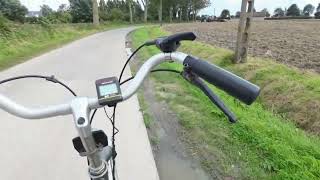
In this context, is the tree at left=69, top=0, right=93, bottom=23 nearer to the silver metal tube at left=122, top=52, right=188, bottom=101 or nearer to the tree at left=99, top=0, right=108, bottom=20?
the tree at left=99, top=0, right=108, bottom=20

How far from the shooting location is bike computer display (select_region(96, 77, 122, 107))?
1456mm

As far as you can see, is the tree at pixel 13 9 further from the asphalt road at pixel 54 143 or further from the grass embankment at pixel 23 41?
the asphalt road at pixel 54 143

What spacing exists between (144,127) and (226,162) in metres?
1.50

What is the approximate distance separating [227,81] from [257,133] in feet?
12.2

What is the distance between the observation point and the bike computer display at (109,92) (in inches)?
57.3

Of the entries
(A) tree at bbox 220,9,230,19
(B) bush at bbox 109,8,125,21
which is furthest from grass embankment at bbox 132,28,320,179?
(A) tree at bbox 220,9,230,19

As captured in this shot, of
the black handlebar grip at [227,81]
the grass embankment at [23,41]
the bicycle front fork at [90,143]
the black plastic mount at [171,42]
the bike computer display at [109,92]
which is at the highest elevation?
the black plastic mount at [171,42]

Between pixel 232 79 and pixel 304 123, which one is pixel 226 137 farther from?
pixel 232 79

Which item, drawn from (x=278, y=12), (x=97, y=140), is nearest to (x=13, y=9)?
(x=97, y=140)

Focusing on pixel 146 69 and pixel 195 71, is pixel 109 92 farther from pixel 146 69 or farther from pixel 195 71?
pixel 195 71

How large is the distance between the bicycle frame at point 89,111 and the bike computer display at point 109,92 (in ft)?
0.09

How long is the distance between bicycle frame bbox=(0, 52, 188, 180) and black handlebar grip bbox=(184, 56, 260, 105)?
3.9 inches

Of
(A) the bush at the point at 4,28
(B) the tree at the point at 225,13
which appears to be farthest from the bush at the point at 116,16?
(A) the bush at the point at 4,28

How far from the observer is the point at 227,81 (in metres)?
1.34
